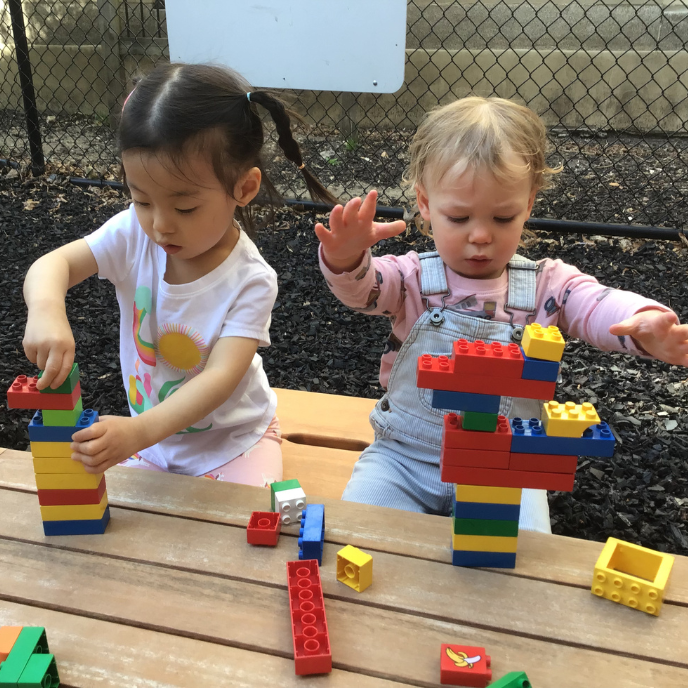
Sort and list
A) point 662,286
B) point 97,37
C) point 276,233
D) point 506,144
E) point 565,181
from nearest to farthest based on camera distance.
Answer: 1. point 506,144
2. point 662,286
3. point 276,233
4. point 565,181
5. point 97,37

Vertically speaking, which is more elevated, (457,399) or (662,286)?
(457,399)

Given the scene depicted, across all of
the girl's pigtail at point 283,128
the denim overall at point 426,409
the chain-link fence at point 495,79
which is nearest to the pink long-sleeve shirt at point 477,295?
the denim overall at point 426,409

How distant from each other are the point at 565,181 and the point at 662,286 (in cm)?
181

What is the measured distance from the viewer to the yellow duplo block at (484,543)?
116 cm

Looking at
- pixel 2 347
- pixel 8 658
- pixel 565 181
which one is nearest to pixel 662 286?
pixel 565 181

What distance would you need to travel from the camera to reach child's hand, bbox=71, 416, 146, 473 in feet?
3.76

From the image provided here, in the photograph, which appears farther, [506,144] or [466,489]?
[506,144]

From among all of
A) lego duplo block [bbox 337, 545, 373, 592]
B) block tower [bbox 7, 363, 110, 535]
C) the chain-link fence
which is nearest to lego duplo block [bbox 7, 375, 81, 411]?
block tower [bbox 7, 363, 110, 535]

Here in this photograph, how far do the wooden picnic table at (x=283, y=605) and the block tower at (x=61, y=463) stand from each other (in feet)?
0.12

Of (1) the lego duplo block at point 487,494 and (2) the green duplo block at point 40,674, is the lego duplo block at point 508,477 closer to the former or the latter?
(1) the lego duplo block at point 487,494

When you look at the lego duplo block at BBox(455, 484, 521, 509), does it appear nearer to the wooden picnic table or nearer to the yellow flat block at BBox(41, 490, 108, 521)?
the wooden picnic table

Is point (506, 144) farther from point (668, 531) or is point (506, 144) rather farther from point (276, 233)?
point (276, 233)

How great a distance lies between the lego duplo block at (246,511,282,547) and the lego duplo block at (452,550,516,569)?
31cm

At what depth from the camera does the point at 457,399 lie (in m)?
1.06
